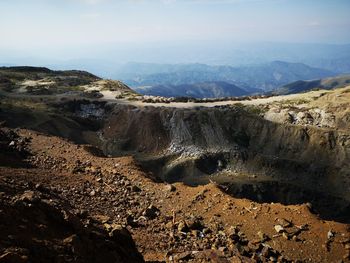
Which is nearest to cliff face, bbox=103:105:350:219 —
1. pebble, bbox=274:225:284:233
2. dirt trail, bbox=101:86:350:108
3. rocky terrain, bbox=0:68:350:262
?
rocky terrain, bbox=0:68:350:262

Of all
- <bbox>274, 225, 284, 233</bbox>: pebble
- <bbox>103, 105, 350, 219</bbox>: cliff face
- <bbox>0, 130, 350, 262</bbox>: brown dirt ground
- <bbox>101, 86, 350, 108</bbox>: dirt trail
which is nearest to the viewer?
<bbox>0, 130, 350, 262</bbox>: brown dirt ground

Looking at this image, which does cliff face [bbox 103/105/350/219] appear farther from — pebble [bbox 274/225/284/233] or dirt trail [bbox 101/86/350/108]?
pebble [bbox 274/225/284/233]

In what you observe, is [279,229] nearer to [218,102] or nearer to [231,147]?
[231,147]

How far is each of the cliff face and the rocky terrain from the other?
6.3 inches

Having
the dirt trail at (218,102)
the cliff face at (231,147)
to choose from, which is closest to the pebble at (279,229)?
the cliff face at (231,147)

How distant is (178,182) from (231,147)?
29930 mm

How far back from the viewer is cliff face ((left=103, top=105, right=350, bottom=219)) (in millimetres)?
52188

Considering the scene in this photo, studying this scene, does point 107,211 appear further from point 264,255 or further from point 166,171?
point 166,171

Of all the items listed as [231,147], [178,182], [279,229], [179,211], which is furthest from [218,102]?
[279,229]

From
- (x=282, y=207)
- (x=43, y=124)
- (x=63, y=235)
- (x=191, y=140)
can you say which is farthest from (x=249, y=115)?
(x=63, y=235)

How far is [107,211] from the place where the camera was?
45.4 ft

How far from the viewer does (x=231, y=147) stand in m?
56.0

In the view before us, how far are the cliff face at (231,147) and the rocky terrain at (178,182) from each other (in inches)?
6.3

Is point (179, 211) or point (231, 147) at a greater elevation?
point (179, 211)
